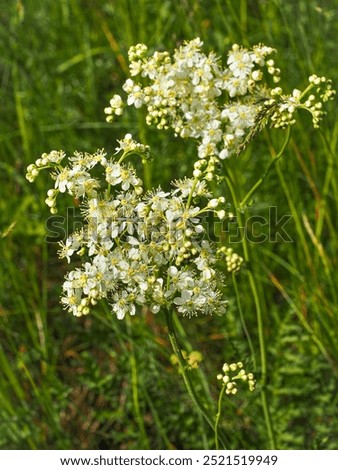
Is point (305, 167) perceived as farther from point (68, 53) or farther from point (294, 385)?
point (68, 53)

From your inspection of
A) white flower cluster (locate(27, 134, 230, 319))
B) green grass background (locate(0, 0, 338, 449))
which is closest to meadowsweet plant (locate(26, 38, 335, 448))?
white flower cluster (locate(27, 134, 230, 319))

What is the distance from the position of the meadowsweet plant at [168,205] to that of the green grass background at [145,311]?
48 centimetres

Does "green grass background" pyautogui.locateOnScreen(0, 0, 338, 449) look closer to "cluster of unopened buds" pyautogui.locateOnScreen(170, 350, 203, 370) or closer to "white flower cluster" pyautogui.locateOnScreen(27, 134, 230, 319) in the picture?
"cluster of unopened buds" pyautogui.locateOnScreen(170, 350, 203, 370)

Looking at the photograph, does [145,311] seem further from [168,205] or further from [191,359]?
[168,205]

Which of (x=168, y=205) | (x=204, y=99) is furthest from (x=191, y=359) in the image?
(x=204, y=99)

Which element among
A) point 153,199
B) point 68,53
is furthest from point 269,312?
point 68,53

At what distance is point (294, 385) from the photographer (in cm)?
352

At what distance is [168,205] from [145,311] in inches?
74.4

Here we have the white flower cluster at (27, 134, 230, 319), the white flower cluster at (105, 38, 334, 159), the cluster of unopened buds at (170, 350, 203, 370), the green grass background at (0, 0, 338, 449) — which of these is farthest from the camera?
the green grass background at (0, 0, 338, 449)

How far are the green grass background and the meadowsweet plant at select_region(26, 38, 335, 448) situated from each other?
1.56ft

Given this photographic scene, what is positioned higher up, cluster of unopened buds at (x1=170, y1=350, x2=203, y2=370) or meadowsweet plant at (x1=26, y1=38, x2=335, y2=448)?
meadowsweet plant at (x1=26, y1=38, x2=335, y2=448)

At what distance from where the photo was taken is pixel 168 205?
2100 millimetres

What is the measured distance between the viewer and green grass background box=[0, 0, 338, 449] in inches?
132

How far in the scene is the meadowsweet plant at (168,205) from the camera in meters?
2.04
